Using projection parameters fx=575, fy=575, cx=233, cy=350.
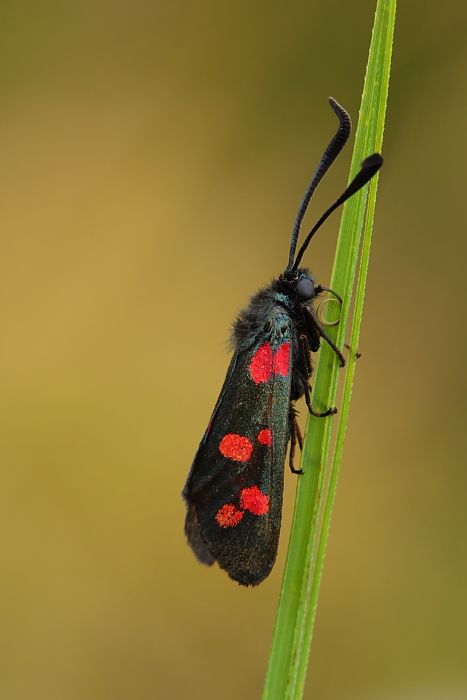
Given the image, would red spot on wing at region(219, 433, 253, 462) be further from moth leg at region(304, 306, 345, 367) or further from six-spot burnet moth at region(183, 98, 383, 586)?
moth leg at region(304, 306, 345, 367)

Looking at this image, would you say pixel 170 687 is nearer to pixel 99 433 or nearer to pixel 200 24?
pixel 99 433

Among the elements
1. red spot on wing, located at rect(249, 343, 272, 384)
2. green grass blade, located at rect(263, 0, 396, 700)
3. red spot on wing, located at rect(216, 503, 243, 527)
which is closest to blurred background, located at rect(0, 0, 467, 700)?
red spot on wing, located at rect(216, 503, 243, 527)

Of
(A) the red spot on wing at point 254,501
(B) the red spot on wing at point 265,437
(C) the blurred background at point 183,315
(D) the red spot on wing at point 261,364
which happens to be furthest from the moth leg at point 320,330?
(C) the blurred background at point 183,315

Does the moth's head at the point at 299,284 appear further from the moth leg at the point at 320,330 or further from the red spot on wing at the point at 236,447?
the red spot on wing at the point at 236,447

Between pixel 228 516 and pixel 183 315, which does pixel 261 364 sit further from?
pixel 183 315

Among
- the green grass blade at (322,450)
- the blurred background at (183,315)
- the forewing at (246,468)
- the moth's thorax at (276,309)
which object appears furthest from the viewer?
the blurred background at (183,315)
